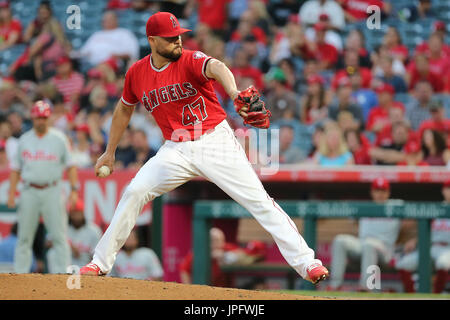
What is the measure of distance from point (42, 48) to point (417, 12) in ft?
→ 19.4

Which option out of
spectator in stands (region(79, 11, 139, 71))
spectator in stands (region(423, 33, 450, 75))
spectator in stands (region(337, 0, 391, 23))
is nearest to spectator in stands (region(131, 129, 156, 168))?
spectator in stands (region(79, 11, 139, 71))

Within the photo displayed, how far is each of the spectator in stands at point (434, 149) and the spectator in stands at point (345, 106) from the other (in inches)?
46.8

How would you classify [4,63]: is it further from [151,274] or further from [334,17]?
[151,274]

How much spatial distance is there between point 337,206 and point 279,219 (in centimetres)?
277

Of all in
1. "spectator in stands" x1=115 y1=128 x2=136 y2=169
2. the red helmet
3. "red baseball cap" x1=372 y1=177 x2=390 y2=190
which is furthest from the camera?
"spectator in stands" x1=115 y1=128 x2=136 y2=169

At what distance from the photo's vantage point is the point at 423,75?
10.7 m

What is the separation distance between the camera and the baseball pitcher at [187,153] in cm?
484

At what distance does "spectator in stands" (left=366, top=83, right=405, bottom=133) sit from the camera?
10.1 meters

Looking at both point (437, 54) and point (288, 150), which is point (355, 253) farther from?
point (437, 54)

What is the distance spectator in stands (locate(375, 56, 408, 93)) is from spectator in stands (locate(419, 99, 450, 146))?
999 mm

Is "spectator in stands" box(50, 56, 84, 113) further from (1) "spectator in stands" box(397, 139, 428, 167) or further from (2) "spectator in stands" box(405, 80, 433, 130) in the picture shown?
(1) "spectator in stands" box(397, 139, 428, 167)

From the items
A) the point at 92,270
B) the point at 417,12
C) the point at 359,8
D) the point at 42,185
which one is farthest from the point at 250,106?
the point at 417,12

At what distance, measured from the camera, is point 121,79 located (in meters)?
11.8
